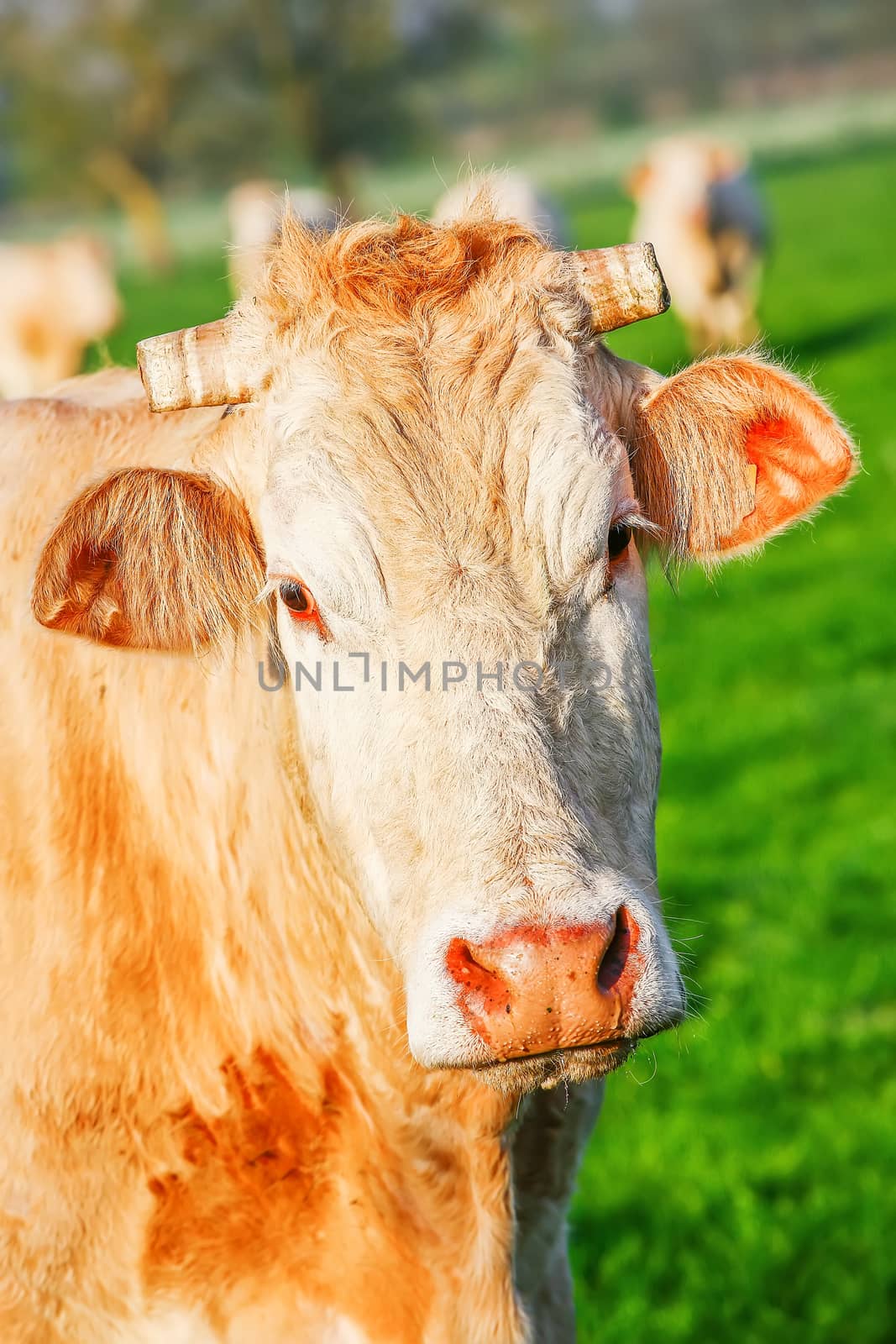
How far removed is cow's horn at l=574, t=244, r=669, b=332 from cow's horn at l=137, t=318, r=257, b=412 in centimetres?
63

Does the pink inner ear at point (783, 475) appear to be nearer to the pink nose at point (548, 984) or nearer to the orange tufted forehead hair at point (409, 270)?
the orange tufted forehead hair at point (409, 270)

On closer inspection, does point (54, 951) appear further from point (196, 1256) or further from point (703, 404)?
point (703, 404)

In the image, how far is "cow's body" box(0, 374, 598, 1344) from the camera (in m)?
2.68

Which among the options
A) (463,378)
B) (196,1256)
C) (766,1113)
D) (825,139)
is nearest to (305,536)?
(463,378)

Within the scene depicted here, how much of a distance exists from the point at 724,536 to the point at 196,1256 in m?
1.66

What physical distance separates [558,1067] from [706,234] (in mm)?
19916

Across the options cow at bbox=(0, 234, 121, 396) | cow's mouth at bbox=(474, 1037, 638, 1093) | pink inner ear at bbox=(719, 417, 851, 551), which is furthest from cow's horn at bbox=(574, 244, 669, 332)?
cow at bbox=(0, 234, 121, 396)

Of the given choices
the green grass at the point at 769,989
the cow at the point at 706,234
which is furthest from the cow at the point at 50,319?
the green grass at the point at 769,989

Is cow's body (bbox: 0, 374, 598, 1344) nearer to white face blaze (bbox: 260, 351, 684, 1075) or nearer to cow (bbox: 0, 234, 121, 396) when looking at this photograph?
white face blaze (bbox: 260, 351, 684, 1075)

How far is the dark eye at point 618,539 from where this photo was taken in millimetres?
2580

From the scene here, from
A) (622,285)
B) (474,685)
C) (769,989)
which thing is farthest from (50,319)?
(474,685)

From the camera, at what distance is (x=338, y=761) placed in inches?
100

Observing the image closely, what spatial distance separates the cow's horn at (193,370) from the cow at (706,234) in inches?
679

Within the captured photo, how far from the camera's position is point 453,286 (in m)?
2.64
